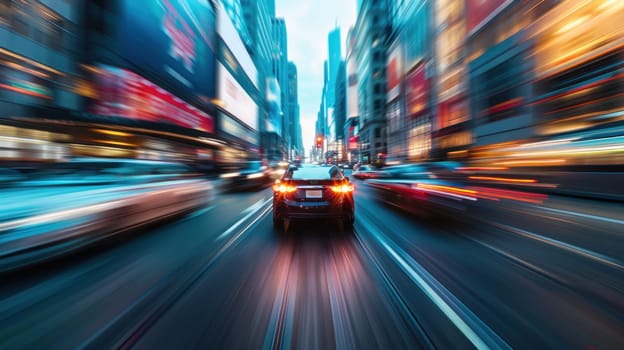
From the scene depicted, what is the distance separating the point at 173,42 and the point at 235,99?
21655 millimetres

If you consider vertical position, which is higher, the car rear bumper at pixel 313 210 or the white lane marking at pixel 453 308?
the car rear bumper at pixel 313 210

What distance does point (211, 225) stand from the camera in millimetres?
5711

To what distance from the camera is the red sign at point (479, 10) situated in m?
22.4

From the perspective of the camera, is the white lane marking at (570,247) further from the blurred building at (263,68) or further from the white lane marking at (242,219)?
the blurred building at (263,68)

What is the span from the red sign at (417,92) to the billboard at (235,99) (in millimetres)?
28093

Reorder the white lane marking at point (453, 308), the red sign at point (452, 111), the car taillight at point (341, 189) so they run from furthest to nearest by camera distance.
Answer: the red sign at point (452, 111) < the car taillight at point (341, 189) < the white lane marking at point (453, 308)

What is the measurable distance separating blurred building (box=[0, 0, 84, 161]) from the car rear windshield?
13.2 meters

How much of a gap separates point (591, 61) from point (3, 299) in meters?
25.4

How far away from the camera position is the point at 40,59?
16219 millimetres

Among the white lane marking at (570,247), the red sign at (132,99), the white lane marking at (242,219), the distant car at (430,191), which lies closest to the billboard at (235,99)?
the red sign at (132,99)

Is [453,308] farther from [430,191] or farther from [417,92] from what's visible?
[417,92]

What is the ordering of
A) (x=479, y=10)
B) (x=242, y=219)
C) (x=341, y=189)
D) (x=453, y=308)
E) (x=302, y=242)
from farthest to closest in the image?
(x=479, y=10) < (x=242, y=219) < (x=341, y=189) < (x=302, y=242) < (x=453, y=308)

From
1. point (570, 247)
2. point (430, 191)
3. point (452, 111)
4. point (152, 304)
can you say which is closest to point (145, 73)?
point (430, 191)

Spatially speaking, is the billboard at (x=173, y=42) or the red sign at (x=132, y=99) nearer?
the red sign at (x=132, y=99)
